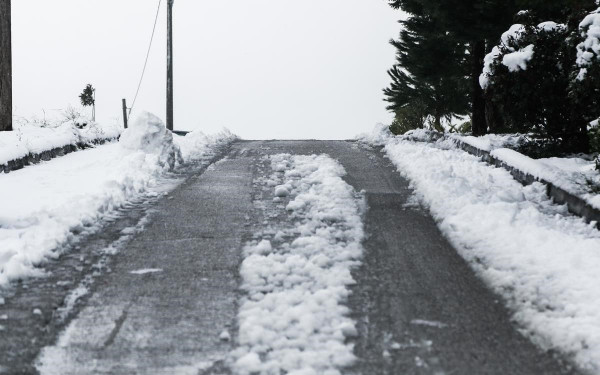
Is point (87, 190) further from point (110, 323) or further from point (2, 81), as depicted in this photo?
point (2, 81)

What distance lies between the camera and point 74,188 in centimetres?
902

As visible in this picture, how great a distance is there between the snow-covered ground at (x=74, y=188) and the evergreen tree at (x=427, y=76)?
36.3 ft

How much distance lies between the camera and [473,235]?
5.96 meters

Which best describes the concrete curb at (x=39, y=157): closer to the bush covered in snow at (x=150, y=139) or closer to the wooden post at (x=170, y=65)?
the bush covered in snow at (x=150, y=139)

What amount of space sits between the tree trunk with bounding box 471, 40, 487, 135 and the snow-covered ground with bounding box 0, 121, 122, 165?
34.8ft

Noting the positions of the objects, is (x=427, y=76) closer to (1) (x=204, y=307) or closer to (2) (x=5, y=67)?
(2) (x=5, y=67)

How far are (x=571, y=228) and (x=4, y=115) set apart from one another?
42.1 ft

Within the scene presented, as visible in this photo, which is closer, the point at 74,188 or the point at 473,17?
the point at 74,188

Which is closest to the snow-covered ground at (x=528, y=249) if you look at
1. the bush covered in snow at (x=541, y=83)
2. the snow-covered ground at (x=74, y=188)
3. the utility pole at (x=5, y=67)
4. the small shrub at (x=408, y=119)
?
the bush covered in snow at (x=541, y=83)

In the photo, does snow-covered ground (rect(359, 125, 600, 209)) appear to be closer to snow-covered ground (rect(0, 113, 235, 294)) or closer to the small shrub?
snow-covered ground (rect(0, 113, 235, 294))

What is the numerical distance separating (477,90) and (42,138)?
12.6 m

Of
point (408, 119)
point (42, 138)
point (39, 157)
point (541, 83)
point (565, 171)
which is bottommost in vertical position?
point (39, 157)

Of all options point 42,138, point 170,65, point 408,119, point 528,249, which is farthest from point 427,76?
point 528,249

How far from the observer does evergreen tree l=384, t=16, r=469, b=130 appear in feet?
79.6
